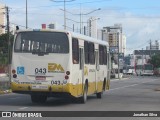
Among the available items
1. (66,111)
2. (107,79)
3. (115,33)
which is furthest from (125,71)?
(66,111)

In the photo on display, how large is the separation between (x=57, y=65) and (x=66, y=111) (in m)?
3.11

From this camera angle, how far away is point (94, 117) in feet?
57.5

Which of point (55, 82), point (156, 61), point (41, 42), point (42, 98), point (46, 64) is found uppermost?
point (41, 42)

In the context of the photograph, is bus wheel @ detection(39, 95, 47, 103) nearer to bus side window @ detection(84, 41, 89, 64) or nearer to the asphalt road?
the asphalt road

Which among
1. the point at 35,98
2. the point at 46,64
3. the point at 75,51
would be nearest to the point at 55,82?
the point at 46,64

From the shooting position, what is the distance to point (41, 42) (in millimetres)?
22781

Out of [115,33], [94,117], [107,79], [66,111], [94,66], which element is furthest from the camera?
[115,33]

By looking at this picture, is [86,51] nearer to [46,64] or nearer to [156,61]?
[46,64]

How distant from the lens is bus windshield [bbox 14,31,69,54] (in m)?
22.6

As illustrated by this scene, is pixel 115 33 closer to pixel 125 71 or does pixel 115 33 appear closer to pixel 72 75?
pixel 125 71

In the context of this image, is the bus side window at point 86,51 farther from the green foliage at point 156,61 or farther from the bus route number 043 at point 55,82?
the green foliage at point 156,61

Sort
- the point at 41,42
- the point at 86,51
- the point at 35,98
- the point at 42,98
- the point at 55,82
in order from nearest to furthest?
the point at 55,82 → the point at 41,42 → the point at 35,98 → the point at 42,98 → the point at 86,51

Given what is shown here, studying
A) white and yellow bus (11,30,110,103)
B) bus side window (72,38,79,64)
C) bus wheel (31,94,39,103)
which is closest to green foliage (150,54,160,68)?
bus wheel (31,94,39,103)

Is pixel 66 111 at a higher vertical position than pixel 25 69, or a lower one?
lower
